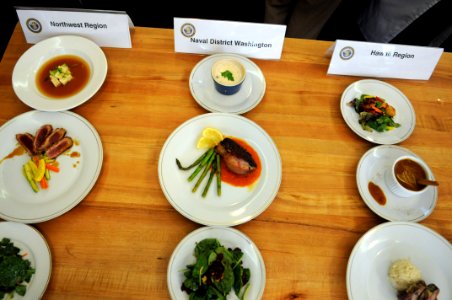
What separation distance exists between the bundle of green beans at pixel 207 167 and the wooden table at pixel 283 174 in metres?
0.16

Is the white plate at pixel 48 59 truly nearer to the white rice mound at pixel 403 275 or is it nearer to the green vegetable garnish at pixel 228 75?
the green vegetable garnish at pixel 228 75

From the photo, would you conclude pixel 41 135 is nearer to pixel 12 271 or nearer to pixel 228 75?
pixel 12 271

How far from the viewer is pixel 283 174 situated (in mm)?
1643

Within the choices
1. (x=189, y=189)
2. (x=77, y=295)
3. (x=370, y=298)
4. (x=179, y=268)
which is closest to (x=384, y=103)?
(x=370, y=298)

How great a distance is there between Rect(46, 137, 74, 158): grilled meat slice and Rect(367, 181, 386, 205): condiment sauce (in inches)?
56.6

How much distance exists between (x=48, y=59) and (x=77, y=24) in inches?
9.8

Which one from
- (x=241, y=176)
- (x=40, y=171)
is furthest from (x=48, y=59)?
(x=241, y=176)

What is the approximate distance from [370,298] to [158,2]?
11.4ft

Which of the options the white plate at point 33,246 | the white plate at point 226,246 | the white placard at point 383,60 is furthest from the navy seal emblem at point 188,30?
the white plate at point 33,246

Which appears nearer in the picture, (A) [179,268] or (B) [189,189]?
(A) [179,268]

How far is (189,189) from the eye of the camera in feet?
5.05

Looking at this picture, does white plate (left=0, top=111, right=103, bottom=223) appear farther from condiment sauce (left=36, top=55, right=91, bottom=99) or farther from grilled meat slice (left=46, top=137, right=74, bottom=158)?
condiment sauce (left=36, top=55, right=91, bottom=99)

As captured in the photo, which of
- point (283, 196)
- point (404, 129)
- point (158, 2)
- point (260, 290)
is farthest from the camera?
point (158, 2)

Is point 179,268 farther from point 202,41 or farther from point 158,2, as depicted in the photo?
point 158,2
